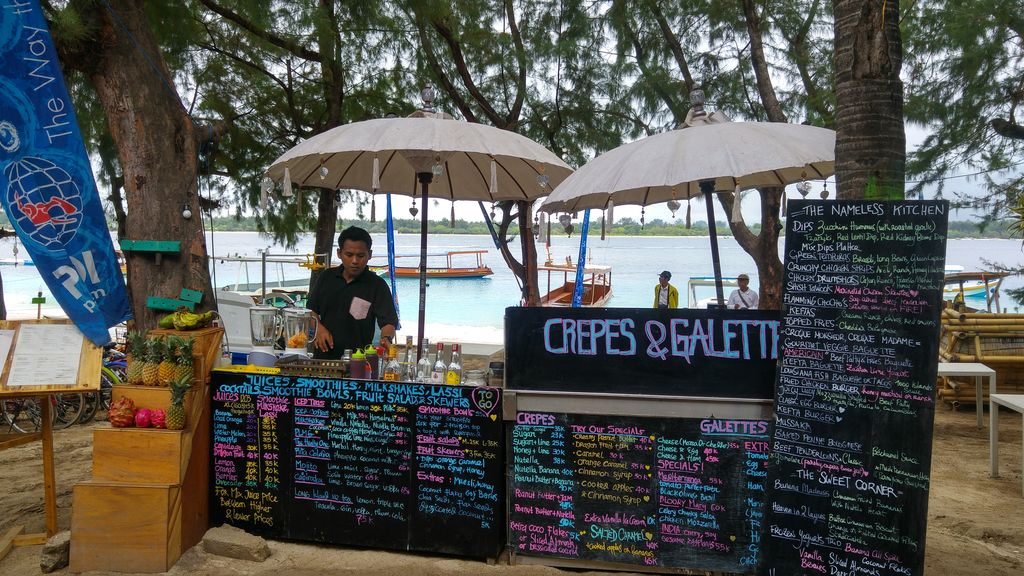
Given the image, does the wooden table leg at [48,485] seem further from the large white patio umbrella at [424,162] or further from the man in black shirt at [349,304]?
the large white patio umbrella at [424,162]

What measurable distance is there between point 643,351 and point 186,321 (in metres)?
2.56

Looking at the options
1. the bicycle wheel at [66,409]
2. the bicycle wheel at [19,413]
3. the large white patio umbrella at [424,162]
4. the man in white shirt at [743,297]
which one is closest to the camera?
the large white patio umbrella at [424,162]

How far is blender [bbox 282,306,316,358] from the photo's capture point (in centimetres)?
462

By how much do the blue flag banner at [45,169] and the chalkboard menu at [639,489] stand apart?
2.73 metres

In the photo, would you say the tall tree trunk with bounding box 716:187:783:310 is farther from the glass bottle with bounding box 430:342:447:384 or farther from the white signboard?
the white signboard

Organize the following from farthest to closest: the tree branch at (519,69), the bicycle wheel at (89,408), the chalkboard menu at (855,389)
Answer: the tree branch at (519,69)
the bicycle wheel at (89,408)
the chalkboard menu at (855,389)

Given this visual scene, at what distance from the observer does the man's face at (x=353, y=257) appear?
4.72 m

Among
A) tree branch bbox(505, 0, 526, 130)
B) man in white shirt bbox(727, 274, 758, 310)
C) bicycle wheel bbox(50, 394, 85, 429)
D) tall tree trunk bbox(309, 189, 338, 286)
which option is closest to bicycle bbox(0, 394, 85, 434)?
bicycle wheel bbox(50, 394, 85, 429)

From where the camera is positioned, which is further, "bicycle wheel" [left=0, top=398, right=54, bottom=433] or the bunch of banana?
"bicycle wheel" [left=0, top=398, right=54, bottom=433]

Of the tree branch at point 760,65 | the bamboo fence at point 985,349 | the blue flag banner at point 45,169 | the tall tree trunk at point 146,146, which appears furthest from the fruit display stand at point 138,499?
the bamboo fence at point 985,349

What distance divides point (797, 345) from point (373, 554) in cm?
243

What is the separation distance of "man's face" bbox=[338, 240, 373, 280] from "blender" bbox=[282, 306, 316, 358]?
40cm

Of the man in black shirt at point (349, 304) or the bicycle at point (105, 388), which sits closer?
the man in black shirt at point (349, 304)

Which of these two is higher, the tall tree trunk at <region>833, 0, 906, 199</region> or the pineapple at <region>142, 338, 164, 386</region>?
the tall tree trunk at <region>833, 0, 906, 199</region>
